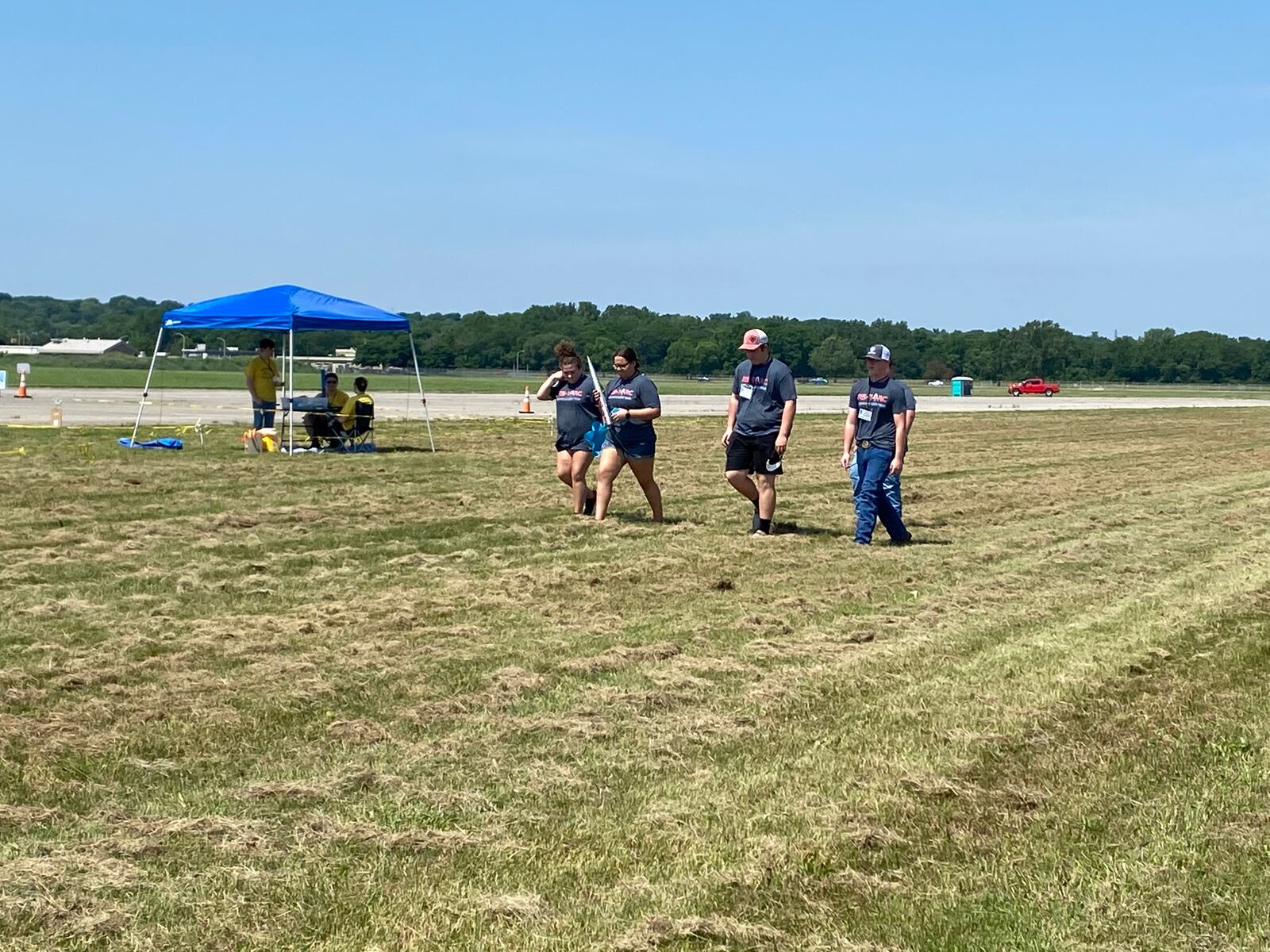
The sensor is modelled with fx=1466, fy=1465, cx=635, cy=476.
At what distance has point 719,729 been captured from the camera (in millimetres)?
5988

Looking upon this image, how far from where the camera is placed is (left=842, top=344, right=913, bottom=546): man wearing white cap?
39.8 feet

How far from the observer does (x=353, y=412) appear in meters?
22.0

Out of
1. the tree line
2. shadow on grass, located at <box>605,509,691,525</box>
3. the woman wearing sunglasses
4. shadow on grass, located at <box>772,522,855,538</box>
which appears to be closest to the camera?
the woman wearing sunglasses

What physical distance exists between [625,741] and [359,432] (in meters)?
17.2

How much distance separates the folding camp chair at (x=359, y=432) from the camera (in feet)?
72.3

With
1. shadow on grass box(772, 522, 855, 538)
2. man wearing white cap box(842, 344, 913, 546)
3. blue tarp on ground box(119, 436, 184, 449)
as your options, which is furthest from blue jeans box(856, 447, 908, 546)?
blue tarp on ground box(119, 436, 184, 449)

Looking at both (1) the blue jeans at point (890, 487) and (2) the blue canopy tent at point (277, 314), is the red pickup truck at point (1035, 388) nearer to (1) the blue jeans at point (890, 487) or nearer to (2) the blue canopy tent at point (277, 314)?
(2) the blue canopy tent at point (277, 314)

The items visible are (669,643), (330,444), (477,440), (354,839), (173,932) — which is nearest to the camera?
(173,932)

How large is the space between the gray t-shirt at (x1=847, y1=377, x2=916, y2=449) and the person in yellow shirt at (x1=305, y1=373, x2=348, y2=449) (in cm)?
1134

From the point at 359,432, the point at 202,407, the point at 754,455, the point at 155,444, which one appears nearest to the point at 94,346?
the point at 202,407

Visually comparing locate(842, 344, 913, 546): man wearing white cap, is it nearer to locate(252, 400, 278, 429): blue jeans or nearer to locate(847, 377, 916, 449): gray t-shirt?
locate(847, 377, 916, 449): gray t-shirt

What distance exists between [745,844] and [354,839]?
122cm

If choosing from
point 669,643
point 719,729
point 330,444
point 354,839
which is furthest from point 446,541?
point 330,444

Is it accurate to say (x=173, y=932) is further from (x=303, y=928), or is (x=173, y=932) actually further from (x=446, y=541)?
(x=446, y=541)
